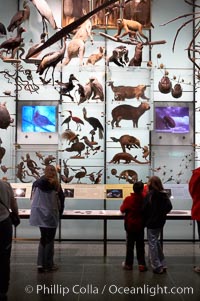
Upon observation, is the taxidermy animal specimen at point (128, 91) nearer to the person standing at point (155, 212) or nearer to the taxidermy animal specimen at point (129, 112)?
the taxidermy animal specimen at point (129, 112)

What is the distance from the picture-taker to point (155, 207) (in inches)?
221

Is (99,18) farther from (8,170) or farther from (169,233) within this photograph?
(169,233)

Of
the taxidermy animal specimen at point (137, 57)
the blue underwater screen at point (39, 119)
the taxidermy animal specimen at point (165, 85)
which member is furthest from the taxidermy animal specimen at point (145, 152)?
the blue underwater screen at point (39, 119)

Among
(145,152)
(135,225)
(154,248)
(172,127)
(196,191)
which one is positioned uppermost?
(172,127)

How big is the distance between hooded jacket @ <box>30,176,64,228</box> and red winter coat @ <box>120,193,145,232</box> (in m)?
1.01

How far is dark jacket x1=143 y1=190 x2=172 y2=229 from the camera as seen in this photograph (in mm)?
5590

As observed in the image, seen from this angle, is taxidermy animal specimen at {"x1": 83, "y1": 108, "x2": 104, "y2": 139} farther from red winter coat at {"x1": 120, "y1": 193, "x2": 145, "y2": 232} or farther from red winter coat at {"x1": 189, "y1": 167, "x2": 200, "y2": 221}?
red winter coat at {"x1": 189, "y1": 167, "x2": 200, "y2": 221}

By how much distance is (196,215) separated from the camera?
5.53 metres

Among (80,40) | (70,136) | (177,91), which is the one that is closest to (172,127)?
(177,91)

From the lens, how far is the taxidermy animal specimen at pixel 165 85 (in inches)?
317

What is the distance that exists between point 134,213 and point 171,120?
3.35 metres

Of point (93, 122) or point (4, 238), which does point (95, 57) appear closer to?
point (93, 122)

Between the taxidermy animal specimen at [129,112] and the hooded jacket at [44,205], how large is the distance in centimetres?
310

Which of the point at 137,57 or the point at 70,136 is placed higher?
the point at 137,57
